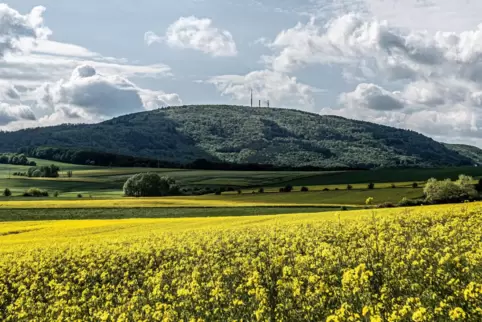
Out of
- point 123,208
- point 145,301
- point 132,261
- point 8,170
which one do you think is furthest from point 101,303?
point 8,170

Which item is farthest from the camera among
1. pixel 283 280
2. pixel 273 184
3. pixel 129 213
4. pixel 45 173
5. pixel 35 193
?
pixel 45 173

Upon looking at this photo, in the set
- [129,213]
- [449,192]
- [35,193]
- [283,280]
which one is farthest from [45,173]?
[283,280]

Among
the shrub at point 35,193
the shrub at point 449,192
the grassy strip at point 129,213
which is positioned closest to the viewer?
the grassy strip at point 129,213

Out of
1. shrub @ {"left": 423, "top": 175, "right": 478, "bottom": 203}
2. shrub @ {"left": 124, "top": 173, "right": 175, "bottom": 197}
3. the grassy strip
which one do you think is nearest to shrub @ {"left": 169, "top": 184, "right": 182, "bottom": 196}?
shrub @ {"left": 124, "top": 173, "right": 175, "bottom": 197}

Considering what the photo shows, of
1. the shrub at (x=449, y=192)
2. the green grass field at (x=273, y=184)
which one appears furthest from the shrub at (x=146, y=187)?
the shrub at (x=449, y=192)

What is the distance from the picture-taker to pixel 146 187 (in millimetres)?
117938

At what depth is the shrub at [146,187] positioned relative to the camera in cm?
11738

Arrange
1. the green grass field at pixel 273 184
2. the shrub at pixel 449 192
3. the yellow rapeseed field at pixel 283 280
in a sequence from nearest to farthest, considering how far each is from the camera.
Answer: the yellow rapeseed field at pixel 283 280, the shrub at pixel 449 192, the green grass field at pixel 273 184

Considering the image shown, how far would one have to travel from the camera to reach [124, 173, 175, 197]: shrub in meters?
117

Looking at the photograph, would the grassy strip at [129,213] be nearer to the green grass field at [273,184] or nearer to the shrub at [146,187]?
the green grass field at [273,184]

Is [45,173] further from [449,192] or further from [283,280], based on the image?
[283,280]

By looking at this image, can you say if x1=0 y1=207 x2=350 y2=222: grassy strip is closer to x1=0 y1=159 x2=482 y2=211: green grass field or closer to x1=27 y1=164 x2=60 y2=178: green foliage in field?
x1=0 y1=159 x2=482 y2=211: green grass field

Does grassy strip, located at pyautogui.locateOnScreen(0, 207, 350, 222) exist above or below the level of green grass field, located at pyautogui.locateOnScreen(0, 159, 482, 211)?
below

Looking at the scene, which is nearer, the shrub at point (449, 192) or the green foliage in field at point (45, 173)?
the shrub at point (449, 192)
